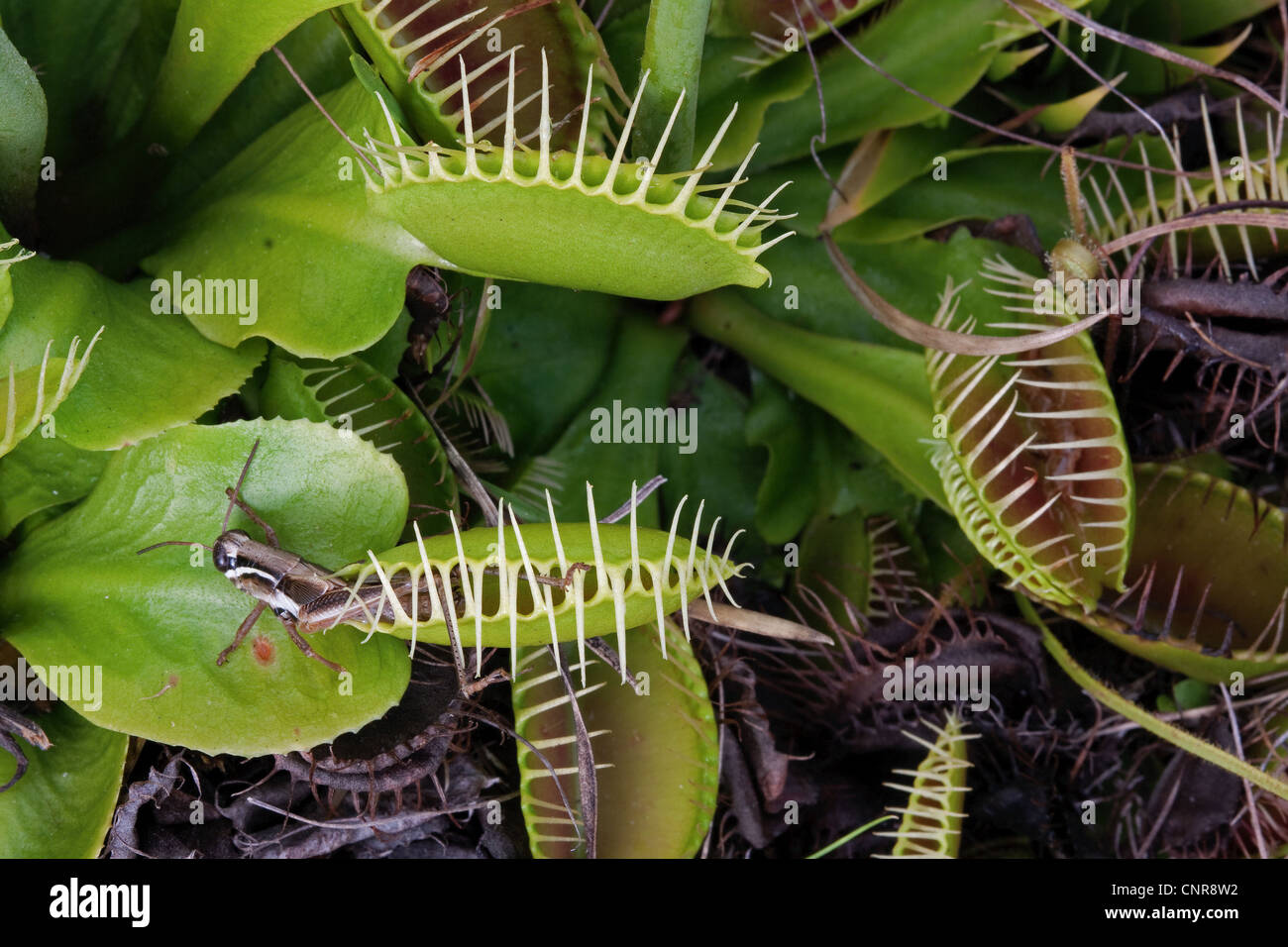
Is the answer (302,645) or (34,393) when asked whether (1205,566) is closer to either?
(302,645)

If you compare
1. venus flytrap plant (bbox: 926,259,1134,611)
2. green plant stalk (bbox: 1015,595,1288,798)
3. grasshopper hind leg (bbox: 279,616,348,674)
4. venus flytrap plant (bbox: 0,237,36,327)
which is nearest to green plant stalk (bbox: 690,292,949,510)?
venus flytrap plant (bbox: 926,259,1134,611)

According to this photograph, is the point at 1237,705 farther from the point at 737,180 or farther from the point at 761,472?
the point at 737,180

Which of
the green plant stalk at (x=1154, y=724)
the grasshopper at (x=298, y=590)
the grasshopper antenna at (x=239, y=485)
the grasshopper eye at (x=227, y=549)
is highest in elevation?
the grasshopper antenna at (x=239, y=485)

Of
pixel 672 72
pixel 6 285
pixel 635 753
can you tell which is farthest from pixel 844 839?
pixel 6 285

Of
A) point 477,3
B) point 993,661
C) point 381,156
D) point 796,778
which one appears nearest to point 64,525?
point 381,156

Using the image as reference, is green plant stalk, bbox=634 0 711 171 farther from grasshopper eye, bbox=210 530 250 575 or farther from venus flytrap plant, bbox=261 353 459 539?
grasshopper eye, bbox=210 530 250 575

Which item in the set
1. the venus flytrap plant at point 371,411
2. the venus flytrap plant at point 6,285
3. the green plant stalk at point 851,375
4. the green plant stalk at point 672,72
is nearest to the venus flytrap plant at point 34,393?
the venus flytrap plant at point 6,285

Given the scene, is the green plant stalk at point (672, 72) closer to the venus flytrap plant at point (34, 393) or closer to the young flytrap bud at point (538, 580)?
the young flytrap bud at point (538, 580)

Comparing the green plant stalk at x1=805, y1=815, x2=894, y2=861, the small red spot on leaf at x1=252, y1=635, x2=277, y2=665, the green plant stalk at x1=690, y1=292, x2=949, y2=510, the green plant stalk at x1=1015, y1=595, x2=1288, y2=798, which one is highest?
the green plant stalk at x1=690, y1=292, x2=949, y2=510
